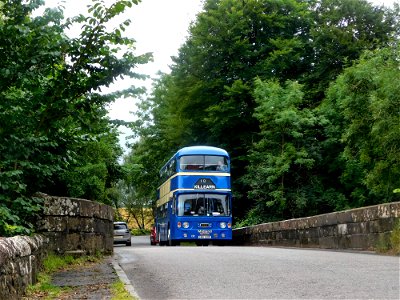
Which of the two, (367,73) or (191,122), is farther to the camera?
(191,122)

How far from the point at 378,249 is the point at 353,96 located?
44.7ft

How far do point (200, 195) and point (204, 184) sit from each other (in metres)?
0.56

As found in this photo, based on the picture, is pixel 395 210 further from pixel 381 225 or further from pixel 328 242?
pixel 328 242

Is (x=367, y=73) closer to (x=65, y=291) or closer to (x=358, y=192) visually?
(x=358, y=192)

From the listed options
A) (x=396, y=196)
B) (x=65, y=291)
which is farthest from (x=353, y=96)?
(x=65, y=291)

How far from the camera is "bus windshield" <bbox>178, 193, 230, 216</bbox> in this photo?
27.7m

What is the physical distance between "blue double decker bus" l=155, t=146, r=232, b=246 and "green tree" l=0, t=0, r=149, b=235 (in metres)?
16.4

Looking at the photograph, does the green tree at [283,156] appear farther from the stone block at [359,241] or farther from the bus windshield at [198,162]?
the stone block at [359,241]

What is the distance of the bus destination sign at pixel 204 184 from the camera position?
27312mm

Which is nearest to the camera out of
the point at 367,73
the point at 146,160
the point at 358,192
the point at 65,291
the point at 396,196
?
the point at 65,291

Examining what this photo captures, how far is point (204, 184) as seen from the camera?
27422 mm

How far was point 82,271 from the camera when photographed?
1128 centimetres

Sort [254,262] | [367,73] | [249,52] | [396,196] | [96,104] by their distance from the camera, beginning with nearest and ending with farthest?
[96,104], [254,262], [367,73], [396,196], [249,52]

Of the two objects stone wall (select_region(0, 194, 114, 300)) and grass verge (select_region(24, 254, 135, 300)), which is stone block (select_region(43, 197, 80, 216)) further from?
grass verge (select_region(24, 254, 135, 300))
